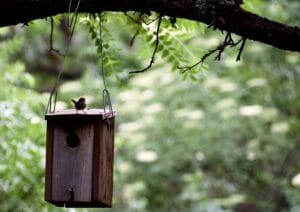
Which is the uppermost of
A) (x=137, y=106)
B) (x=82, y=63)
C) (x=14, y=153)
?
(x=82, y=63)

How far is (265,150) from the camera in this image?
669 centimetres

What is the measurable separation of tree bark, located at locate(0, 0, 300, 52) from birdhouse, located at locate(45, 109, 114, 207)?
39 centimetres

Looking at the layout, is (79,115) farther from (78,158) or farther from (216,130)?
(216,130)


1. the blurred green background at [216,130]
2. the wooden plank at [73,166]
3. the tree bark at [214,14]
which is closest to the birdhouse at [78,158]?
the wooden plank at [73,166]

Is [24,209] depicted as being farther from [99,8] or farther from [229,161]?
[229,161]

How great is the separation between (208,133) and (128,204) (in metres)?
1.00

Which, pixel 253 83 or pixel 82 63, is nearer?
pixel 253 83

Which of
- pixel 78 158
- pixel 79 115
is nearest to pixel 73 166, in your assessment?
pixel 78 158

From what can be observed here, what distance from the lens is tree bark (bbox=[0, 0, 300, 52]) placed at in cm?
212

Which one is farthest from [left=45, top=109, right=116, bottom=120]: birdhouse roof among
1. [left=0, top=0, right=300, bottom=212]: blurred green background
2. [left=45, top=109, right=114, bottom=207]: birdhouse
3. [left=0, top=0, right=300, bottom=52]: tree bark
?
[left=0, top=0, right=300, bottom=212]: blurred green background

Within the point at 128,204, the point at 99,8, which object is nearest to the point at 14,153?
the point at 99,8

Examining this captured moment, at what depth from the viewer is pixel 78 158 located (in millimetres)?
2367

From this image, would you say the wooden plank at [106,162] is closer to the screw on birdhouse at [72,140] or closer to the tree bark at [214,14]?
the screw on birdhouse at [72,140]

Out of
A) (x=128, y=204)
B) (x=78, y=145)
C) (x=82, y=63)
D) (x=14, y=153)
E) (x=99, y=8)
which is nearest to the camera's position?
(x=99, y=8)
